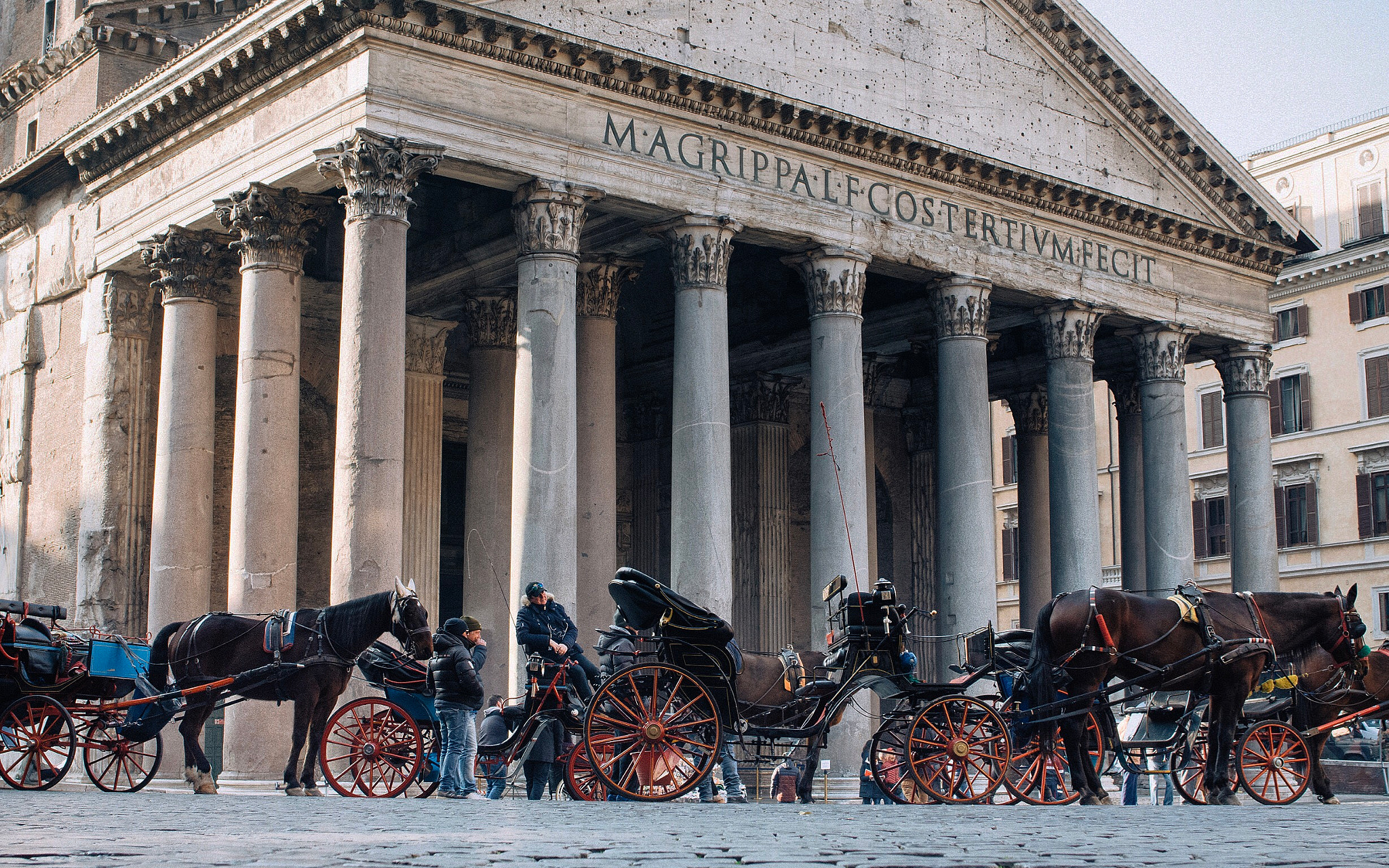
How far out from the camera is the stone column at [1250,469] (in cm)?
2558

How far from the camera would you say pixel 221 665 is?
44.5 ft

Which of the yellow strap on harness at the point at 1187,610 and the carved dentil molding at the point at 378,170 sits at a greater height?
the carved dentil molding at the point at 378,170

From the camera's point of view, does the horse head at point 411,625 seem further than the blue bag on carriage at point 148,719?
No

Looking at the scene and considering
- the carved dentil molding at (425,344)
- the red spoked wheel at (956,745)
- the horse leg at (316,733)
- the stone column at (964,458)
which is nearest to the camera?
the red spoked wheel at (956,745)

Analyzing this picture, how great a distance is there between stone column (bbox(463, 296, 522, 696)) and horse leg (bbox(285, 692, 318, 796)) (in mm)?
8184

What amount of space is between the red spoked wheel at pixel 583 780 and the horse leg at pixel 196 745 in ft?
10.8

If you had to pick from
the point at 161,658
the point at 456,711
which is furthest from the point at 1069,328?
the point at 161,658

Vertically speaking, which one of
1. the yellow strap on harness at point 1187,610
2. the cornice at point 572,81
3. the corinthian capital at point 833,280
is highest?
the cornice at point 572,81

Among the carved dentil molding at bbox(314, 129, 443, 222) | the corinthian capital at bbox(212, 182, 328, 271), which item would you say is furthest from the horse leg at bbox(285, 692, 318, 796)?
the corinthian capital at bbox(212, 182, 328, 271)

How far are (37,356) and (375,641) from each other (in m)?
12.4

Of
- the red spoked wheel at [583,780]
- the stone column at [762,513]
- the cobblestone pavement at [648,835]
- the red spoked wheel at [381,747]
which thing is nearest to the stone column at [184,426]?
the red spoked wheel at [381,747]

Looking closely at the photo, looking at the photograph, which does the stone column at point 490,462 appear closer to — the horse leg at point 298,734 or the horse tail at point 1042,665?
the horse leg at point 298,734

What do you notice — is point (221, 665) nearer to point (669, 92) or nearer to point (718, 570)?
point (718, 570)

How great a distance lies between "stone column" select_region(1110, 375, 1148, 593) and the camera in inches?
1091
